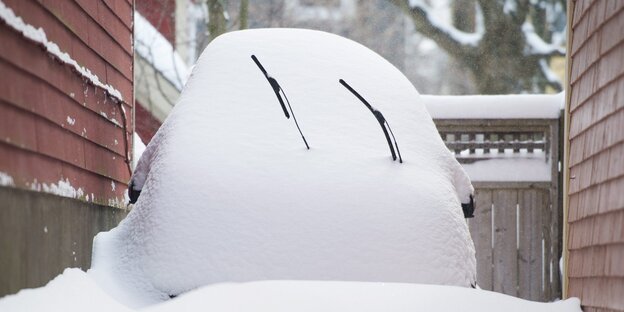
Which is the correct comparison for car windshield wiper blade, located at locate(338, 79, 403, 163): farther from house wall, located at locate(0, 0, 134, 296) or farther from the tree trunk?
the tree trunk

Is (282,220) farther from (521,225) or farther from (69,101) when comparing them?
(521,225)

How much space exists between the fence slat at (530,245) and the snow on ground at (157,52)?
7.81 meters

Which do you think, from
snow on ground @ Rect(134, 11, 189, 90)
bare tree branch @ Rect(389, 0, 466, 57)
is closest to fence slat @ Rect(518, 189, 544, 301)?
snow on ground @ Rect(134, 11, 189, 90)

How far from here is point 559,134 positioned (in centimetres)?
772

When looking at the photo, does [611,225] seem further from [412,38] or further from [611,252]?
A: [412,38]

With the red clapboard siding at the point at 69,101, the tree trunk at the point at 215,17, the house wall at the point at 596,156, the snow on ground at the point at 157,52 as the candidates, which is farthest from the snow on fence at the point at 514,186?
the snow on ground at the point at 157,52

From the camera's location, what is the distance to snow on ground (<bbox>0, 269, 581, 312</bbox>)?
11.8 ft

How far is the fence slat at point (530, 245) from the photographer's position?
7.74 m

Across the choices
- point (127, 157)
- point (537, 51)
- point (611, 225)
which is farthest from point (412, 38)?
point (611, 225)

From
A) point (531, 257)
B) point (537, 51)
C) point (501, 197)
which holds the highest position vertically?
point (537, 51)

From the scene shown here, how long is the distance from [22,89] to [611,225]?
2576 mm

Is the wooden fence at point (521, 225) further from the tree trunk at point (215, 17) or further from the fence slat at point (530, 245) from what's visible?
the tree trunk at point (215, 17)

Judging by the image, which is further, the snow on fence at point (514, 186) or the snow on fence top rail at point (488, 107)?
the snow on fence top rail at point (488, 107)

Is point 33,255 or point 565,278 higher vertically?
point 33,255
